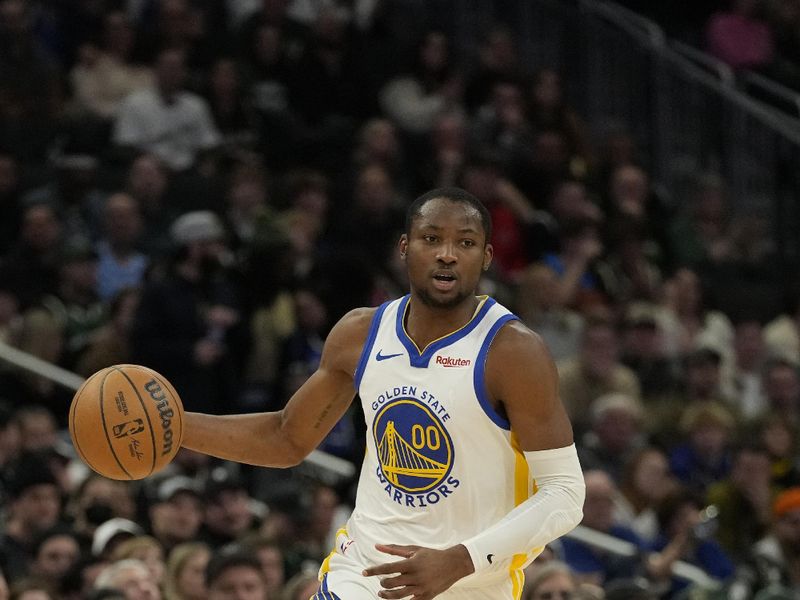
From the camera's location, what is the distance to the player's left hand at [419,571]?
491 cm

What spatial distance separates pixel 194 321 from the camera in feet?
35.6

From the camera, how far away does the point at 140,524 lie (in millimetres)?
9648

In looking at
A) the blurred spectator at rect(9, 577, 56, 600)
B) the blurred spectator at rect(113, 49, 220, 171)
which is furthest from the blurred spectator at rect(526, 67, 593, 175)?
the blurred spectator at rect(9, 577, 56, 600)

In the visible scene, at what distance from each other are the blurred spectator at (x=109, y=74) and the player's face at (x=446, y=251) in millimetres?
8075

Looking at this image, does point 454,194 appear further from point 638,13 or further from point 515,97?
point 638,13

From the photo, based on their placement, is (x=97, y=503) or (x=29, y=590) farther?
(x=97, y=503)

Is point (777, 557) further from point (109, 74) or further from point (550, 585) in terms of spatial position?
point (109, 74)

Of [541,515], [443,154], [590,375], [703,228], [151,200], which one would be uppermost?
[443,154]

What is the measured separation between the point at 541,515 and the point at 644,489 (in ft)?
19.2

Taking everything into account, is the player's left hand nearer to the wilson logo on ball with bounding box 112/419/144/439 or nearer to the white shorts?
the white shorts

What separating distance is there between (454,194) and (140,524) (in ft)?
15.8

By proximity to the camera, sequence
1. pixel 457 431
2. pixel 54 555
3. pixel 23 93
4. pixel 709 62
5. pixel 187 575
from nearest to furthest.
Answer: pixel 457 431
pixel 54 555
pixel 187 575
pixel 23 93
pixel 709 62

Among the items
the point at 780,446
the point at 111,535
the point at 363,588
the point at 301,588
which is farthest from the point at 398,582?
the point at 780,446

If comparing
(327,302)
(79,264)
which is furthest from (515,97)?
(79,264)
